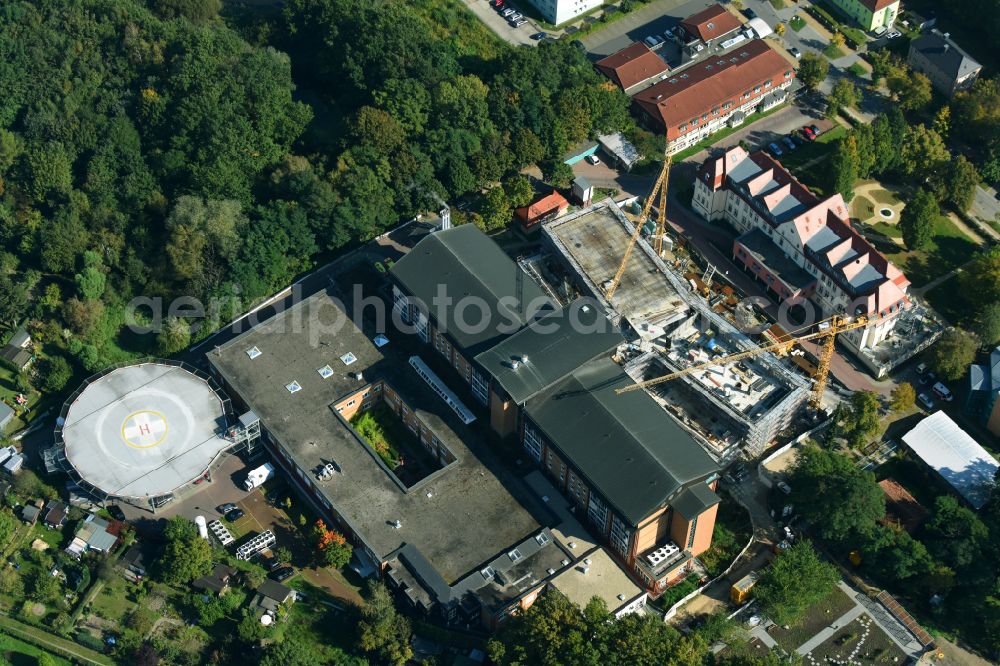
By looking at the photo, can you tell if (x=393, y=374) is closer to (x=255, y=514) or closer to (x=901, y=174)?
(x=255, y=514)

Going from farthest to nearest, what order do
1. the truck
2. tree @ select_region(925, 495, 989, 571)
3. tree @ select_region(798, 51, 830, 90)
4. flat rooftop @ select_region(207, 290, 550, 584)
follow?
tree @ select_region(798, 51, 830, 90) → the truck → flat rooftop @ select_region(207, 290, 550, 584) → tree @ select_region(925, 495, 989, 571)

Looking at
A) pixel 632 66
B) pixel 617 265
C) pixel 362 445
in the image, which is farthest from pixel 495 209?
pixel 362 445

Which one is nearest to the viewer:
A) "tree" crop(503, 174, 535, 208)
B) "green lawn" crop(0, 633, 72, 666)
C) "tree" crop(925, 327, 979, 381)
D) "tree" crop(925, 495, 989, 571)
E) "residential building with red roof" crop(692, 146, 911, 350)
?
"green lawn" crop(0, 633, 72, 666)

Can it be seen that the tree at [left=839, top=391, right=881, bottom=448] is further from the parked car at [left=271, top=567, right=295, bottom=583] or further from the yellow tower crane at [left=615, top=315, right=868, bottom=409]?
the parked car at [left=271, top=567, right=295, bottom=583]

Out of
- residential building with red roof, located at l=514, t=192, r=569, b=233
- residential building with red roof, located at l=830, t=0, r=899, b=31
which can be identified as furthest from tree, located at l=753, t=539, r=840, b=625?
residential building with red roof, located at l=830, t=0, r=899, b=31

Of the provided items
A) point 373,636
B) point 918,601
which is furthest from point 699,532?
point 373,636

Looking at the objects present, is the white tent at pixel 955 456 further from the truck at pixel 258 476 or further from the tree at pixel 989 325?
the truck at pixel 258 476
